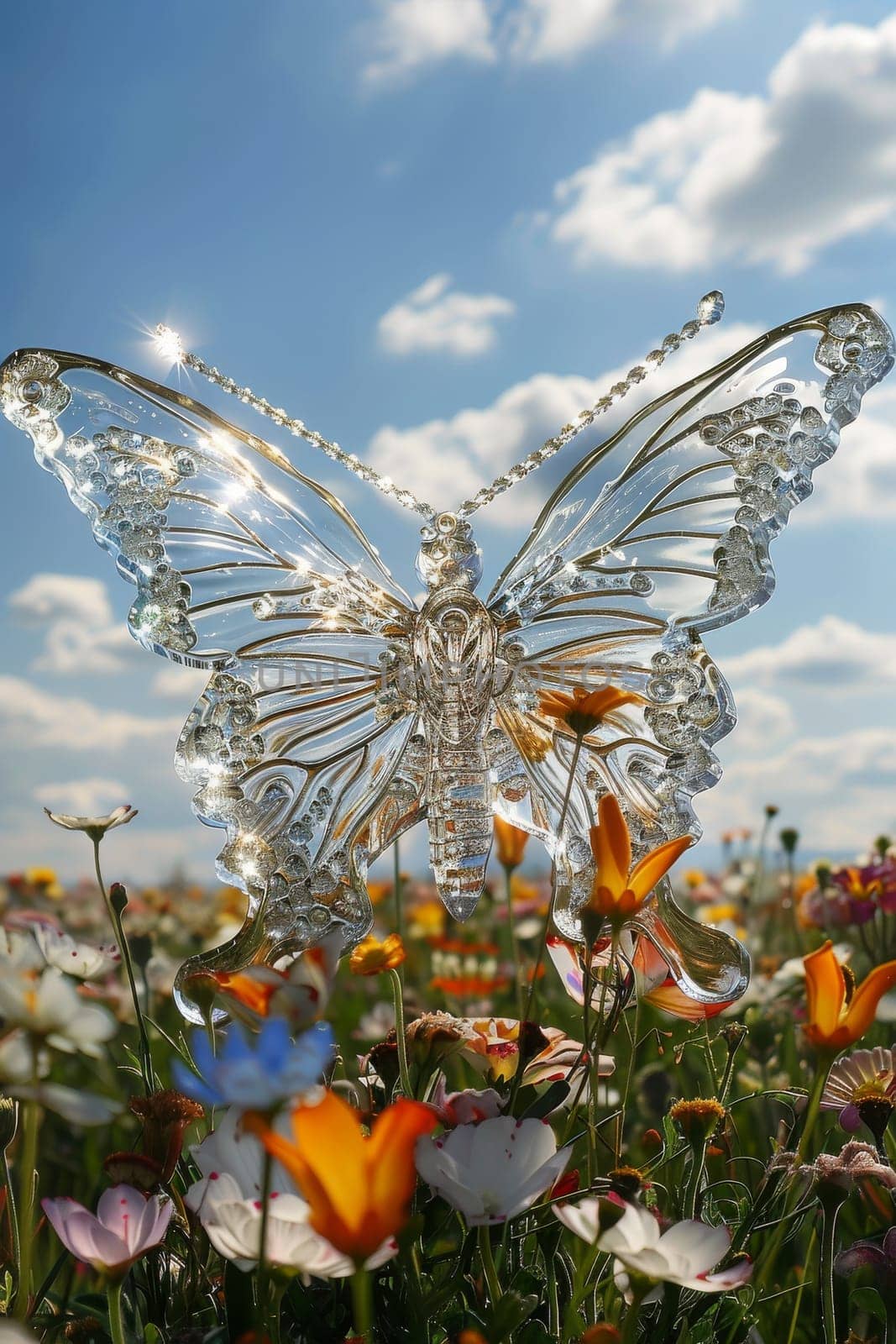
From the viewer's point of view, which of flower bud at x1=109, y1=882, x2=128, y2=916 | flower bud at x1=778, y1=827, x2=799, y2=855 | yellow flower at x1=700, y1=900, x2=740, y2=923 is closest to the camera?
flower bud at x1=109, y1=882, x2=128, y2=916

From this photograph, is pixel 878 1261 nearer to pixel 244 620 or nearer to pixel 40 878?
pixel 244 620

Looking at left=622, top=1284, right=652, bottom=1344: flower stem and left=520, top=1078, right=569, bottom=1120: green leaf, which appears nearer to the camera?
left=622, top=1284, right=652, bottom=1344: flower stem

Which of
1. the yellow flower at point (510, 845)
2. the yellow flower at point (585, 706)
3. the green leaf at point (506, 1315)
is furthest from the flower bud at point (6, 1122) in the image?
the yellow flower at point (510, 845)

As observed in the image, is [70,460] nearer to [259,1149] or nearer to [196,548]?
[196,548]

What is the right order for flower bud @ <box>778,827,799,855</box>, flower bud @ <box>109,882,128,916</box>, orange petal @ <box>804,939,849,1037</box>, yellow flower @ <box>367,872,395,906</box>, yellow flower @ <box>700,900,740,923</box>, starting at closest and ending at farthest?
orange petal @ <box>804,939,849,1037</box>
flower bud @ <box>109,882,128,916</box>
flower bud @ <box>778,827,799,855</box>
yellow flower @ <box>700,900,740,923</box>
yellow flower @ <box>367,872,395,906</box>

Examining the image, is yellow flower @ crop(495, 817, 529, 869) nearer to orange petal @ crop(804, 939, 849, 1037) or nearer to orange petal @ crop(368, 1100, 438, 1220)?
orange petal @ crop(804, 939, 849, 1037)

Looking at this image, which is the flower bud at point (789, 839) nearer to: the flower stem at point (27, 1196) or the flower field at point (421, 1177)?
the flower field at point (421, 1177)

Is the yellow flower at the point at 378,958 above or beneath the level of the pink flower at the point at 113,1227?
above

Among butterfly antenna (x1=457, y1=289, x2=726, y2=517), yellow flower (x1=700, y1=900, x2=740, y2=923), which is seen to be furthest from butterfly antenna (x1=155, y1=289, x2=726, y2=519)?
yellow flower (x1=700, y1=900, x2=740, y2=923)
